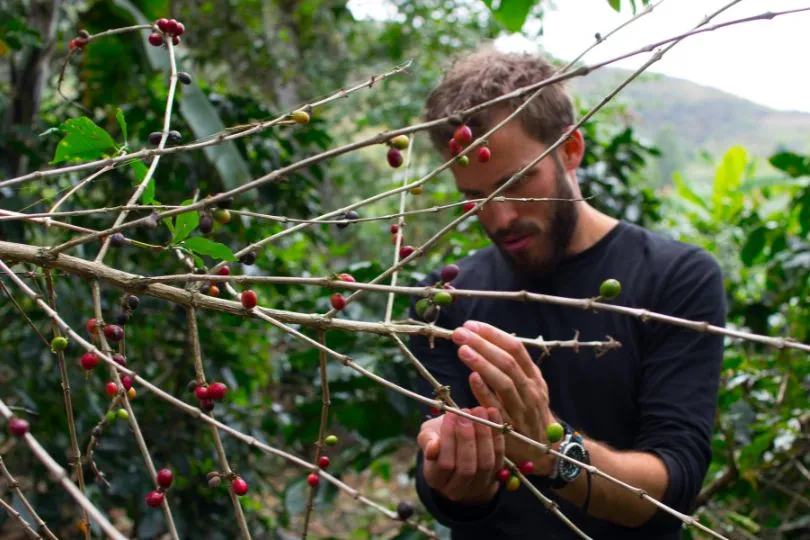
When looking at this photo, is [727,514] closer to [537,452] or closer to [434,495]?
[434,495]

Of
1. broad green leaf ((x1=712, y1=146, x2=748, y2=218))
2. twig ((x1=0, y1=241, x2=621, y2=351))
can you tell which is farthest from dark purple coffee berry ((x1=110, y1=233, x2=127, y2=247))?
broad green leaf ((x1=712, y1=146, x2=748, y2=218))

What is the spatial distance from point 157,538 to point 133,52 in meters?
1.54

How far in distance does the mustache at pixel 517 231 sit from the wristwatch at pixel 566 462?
440 millimetres

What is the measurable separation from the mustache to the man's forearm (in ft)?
1.44

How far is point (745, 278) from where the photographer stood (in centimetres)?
284

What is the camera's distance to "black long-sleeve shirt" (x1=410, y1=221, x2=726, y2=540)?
1361 mm

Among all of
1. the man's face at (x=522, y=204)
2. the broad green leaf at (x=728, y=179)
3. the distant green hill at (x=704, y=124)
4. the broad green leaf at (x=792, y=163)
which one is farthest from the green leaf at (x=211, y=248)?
the distant green hill at (x=704, y=124)

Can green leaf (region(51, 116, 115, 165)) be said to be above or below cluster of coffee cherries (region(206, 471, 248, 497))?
above

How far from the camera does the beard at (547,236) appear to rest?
1498 mm

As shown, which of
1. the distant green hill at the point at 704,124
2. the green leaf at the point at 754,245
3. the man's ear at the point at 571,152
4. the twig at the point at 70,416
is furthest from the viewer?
the distant green hill at the point at 704,124

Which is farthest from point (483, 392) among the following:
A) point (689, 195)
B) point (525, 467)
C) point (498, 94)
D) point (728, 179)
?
point (689, 195)

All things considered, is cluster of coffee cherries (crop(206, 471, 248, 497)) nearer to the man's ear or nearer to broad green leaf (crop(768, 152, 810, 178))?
the man's ear

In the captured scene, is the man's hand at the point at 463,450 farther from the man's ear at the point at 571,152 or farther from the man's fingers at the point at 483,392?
the man's ear at the point at 571,152

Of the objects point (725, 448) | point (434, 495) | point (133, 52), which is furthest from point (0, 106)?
point (725, 448)
